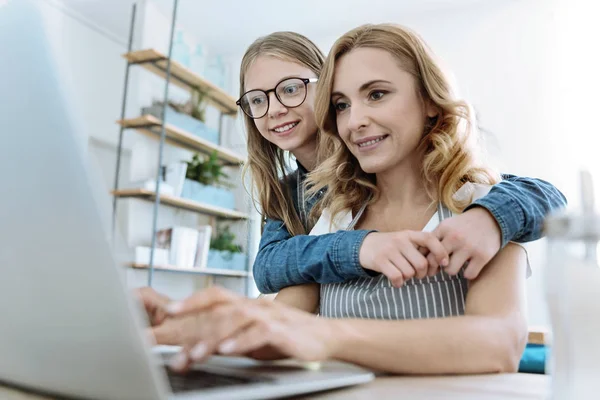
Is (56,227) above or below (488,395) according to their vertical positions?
above

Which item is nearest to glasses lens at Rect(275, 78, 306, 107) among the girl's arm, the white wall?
the girl's arm

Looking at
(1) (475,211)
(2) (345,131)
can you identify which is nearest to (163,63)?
(2) (345,131)

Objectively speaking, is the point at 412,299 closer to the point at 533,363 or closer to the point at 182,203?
the point at 533,363

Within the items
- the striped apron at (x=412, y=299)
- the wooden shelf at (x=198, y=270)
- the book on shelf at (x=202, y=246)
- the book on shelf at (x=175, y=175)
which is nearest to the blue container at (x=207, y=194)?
the book on shelf at (x=175, y=175)

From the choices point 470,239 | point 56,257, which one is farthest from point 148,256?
point 56,257

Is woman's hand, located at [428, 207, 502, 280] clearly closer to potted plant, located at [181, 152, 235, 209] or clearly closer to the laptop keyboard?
the laptop keyboard

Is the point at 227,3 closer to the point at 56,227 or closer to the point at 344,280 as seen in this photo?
the point at 344,280

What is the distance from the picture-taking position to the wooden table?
1.39 feet

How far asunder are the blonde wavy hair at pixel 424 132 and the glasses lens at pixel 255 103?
369mm

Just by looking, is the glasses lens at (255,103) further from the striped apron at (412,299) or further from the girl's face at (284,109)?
the striped apron at (412,299)

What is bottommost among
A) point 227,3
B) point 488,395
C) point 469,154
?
point 488,395

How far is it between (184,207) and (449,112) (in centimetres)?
314

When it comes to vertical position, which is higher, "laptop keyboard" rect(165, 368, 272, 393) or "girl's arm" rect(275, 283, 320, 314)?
"girl's arm" rect(275, 283, 320, 314)

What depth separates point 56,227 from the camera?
0.29 meters
